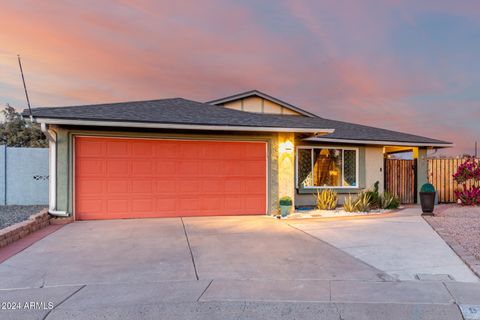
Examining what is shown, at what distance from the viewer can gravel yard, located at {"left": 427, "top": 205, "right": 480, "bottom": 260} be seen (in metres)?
6.87

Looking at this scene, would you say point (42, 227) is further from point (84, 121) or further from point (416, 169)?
point (416, 169)

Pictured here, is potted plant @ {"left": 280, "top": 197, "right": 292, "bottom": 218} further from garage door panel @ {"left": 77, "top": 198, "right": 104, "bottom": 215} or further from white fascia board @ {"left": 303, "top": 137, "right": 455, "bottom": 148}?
garage door panel @ {"left": 77, "top": 198, "right": 104, "bottom": 215}

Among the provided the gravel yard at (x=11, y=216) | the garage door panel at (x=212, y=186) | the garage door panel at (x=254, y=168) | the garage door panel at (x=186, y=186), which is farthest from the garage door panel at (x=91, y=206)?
the garage door panel at (x=254, y=168)

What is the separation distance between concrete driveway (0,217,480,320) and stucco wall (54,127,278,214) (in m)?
2.45

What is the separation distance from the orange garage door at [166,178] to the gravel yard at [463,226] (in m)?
5.27

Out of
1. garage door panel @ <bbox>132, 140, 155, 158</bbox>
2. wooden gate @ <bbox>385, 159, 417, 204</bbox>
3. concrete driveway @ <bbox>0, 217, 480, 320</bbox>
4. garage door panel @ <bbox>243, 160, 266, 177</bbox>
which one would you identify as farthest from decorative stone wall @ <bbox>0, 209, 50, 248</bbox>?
wooden gate @ <bbox>385, 159, 417, 204</bbox>

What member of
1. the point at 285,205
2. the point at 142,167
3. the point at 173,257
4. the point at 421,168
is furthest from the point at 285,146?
the point at 421,168

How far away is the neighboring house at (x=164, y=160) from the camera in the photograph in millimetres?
9719

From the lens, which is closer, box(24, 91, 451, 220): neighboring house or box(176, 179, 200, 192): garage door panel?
box(24, 91, 451, 220): neighboring house

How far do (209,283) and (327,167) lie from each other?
10.3 metres

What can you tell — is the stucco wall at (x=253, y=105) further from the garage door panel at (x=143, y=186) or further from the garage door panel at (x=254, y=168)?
the garage door panel at (x=143, y=186)

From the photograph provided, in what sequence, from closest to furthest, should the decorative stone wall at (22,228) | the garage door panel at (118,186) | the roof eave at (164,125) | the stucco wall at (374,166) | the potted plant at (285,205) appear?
the decorative stone wall at (22,228), the roof eave at (164,125), the garage door panel at (118,186), the potted plant at (285,205), the stucco wall at (374,166)

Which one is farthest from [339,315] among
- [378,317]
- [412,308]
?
[412,308]

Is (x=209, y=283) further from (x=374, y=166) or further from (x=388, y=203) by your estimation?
(x=374, y=166)
